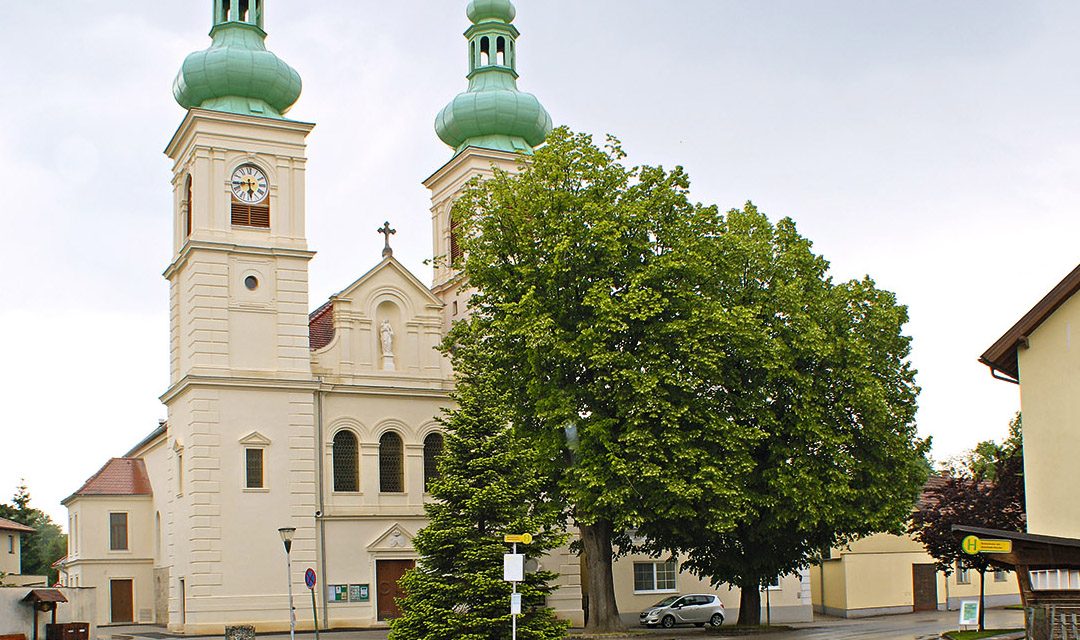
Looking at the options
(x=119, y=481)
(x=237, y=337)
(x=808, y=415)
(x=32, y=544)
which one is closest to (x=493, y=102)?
(x=237, y=337)

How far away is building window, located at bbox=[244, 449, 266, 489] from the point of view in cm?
4128

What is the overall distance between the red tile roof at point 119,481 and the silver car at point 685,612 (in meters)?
20.6

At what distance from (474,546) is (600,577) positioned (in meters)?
8.88

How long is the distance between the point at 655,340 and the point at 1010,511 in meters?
10.9

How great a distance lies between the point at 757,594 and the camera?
39688mm

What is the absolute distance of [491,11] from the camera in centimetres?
4956

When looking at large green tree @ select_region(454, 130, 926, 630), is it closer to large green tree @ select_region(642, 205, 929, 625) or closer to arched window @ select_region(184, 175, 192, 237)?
large green tree @ select_region(642, 205, 929, 625)

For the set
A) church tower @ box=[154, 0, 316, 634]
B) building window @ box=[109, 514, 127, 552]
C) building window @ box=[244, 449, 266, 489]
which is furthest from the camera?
building window @ box=[109, 514, 127, 552]

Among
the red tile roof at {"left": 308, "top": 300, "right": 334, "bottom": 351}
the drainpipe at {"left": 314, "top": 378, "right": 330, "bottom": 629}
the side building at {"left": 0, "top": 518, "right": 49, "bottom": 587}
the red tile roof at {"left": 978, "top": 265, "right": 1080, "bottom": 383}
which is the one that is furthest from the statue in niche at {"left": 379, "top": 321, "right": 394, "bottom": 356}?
the side building at {"left": 0, "top": 518, "right": 49, "bottom": 587}

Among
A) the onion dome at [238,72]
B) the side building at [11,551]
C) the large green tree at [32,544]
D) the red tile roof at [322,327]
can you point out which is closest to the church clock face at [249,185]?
the onion dome at [238,72]

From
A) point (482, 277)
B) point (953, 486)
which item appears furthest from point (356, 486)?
point (953, 486)

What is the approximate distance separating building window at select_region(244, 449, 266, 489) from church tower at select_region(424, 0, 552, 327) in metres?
9.93

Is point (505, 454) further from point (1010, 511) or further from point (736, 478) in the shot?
point (1010, 511)

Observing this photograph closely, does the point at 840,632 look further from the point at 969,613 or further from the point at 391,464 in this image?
the point at 391,464
